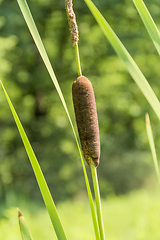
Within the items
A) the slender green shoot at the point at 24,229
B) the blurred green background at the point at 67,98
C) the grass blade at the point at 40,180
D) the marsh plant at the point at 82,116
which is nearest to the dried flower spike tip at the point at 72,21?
the marsh plant at the point at 82,116

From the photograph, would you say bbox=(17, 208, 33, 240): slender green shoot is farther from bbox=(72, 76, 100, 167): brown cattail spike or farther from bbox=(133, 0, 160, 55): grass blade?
bbox=(133, 0, 160, 55): grass blade

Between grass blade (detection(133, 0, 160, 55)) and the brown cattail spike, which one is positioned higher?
grass blade (detection(133, 0, 160, 55))

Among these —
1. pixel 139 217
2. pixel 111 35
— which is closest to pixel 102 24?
pixel 111 35

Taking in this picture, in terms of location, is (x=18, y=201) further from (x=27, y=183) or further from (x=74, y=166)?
(x=74, y=166)

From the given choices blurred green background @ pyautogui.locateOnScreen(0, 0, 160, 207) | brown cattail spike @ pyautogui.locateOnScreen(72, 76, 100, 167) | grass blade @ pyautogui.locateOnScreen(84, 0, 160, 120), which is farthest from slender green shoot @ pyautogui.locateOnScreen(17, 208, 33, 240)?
blurred green background @ pyautogui.locateOnScreen(0, 0, 160, 207)

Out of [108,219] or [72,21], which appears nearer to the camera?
[72,21]

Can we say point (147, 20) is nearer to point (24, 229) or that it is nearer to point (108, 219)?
point (24, 229)

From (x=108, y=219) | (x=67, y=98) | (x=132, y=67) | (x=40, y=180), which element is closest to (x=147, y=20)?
(x=132, y=67)

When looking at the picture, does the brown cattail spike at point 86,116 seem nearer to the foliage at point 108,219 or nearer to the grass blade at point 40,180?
the grass blade at point 40,180
